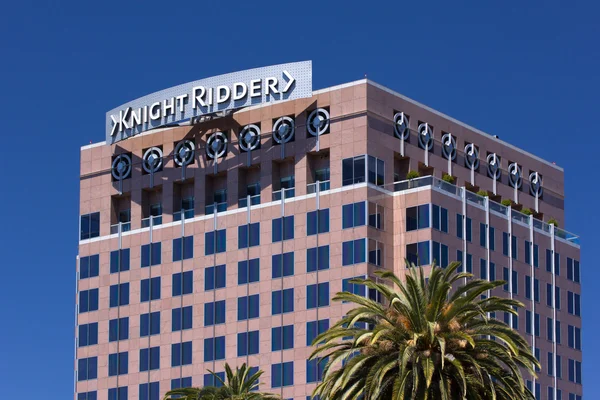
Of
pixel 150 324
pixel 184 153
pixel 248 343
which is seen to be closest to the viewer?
pixel 248 343

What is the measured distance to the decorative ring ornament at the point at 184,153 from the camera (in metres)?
167

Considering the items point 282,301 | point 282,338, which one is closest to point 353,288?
point 282,301

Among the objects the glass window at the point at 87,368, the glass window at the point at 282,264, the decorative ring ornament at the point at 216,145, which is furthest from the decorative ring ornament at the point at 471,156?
the glass window at the point at 87,368

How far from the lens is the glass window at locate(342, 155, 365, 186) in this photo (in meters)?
153

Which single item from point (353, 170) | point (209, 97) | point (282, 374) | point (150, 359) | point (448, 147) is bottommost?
point (282, 374)

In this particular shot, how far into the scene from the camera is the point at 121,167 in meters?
173

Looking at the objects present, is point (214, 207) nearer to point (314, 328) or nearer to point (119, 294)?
point (119, 294)

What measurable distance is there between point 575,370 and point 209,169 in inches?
1745

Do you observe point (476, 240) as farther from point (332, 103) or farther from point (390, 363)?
point (390, 363)

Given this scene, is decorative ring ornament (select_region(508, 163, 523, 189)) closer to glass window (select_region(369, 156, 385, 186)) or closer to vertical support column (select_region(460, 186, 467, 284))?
vertical support column (select_region(460, 186, 467, 284))

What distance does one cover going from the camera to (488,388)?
4218 inches

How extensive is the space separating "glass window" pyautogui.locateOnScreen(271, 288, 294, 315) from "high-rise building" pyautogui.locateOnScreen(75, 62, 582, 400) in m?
0.15

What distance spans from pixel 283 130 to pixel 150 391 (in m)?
30.4

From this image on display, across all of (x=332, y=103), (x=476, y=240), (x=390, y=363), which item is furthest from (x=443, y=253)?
(x=390, y=363)
